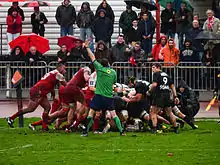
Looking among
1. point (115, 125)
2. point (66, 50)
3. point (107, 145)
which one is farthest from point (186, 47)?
point (107, 145)

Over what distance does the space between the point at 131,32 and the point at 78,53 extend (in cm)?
195

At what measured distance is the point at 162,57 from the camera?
3148 cm

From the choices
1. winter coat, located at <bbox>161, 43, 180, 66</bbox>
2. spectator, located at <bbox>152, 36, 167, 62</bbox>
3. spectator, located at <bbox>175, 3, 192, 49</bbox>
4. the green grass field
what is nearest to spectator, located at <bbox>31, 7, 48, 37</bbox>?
spectator, located at <bbox>152, 36, 167, 62</bbox>

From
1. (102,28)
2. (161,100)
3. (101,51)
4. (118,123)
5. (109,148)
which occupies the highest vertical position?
(102,28)

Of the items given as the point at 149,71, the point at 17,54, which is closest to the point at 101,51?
the point at 149,71

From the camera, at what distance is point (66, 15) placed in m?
34.1

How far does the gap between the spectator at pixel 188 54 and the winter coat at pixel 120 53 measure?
1.84m

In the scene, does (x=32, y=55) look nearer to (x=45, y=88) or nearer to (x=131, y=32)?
(x=131, y=32)

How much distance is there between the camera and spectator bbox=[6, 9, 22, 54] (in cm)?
3438

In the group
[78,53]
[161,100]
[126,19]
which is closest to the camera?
[161,100]

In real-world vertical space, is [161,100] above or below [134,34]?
below

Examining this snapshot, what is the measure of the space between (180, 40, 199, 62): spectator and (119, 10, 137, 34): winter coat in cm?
252

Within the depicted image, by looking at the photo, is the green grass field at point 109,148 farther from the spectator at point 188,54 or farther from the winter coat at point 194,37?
the winter coat at point 194,37

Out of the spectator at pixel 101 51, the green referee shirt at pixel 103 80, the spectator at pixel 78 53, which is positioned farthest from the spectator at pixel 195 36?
the green referee shirt at pixel 103 80
